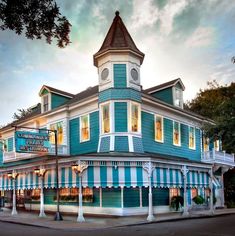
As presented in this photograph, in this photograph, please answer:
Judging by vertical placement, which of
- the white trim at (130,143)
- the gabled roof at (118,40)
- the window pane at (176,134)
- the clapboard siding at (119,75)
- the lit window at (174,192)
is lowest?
the lit window at (174,192)

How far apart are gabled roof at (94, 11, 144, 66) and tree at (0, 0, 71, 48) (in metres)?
17.0

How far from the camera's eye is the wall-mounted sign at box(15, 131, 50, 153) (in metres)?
23.2

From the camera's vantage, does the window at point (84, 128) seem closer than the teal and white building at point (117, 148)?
No

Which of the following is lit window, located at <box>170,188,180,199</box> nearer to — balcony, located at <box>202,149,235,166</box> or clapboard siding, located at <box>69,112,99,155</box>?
balcony, located at <box>202,149,235,166</box>

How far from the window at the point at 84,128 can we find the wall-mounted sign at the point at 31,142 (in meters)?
3.45

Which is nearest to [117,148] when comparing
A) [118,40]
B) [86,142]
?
[86,142]

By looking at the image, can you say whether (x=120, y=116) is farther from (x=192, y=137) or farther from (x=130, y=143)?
(x=192, y=137)

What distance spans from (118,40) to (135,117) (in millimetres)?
5322

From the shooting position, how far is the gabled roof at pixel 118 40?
83.5ft

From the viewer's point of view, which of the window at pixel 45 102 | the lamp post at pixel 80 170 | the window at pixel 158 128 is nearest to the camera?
the lamp post at pixel 80 170

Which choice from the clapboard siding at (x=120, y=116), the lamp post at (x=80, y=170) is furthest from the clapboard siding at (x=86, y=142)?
the lamp post at (x=80, y=170)

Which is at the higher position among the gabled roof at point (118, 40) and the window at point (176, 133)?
the gabled roof at point (118, 40)

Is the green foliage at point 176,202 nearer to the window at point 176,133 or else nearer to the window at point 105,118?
the window at point 176,133

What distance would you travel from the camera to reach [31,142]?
941 inches
